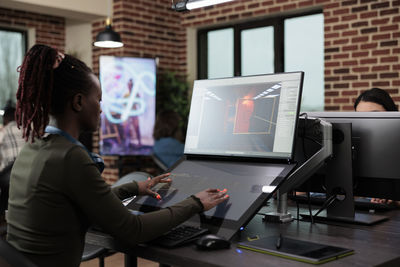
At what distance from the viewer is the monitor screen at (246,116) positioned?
5.52 ft

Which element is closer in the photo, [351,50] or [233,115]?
[233,115]

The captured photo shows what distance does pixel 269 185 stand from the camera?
1558 millimetres

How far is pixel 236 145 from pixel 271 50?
386 cm

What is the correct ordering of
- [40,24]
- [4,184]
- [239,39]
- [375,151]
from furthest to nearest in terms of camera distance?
[40,24] < [239,39] < [4,184] < [375,151]

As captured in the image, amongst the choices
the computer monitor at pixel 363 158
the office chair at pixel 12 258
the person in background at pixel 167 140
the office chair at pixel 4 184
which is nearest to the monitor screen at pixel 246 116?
the computer monitor at pixel 363 158

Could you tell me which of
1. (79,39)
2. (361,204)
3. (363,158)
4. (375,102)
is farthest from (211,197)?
(79,39)

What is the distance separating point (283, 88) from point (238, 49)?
410cm

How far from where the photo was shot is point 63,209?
52.6 inches

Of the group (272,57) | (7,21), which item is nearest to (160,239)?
(272,57)

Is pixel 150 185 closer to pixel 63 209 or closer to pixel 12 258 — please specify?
pixel 63 209

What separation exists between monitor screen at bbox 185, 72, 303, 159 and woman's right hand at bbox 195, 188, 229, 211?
0.24 metres

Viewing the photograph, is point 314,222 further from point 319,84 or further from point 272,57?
point 272,57

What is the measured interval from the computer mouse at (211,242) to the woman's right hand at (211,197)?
0.17 meters

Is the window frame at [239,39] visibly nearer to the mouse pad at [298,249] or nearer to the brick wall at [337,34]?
the brick wall at [337,34]
